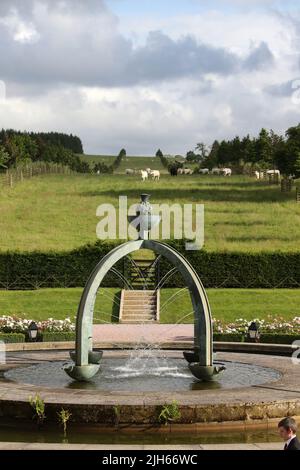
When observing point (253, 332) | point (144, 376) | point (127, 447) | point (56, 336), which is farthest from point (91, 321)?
point (253, 332)

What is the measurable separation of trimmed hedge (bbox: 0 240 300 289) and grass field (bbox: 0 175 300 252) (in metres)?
1.85

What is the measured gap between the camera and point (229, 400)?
13.7 meters

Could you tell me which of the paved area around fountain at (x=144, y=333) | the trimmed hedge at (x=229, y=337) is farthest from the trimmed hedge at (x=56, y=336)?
the trimmed hedge at (x=229, y=337)

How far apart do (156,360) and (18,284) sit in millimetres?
23109

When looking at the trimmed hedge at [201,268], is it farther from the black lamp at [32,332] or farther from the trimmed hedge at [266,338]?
A: the black lamp at [32,332]

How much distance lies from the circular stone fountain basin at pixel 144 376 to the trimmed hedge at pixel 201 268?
73.2 feet

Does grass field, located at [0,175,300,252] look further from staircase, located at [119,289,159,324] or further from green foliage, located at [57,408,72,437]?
green foliage, located at [57,408,72,437]

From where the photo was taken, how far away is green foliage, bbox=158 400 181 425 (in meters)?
12.9

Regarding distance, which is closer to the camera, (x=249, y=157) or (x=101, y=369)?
(x=101, y=369)

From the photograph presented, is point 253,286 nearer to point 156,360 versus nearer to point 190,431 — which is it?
point 156,360

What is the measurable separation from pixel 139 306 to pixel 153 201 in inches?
1417

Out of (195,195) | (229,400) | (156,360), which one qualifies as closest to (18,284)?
(156,360)

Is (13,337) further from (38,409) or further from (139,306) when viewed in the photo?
(38,409)

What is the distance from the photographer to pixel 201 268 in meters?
43.4
